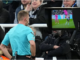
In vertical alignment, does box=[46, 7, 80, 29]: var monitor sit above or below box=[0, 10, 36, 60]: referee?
above

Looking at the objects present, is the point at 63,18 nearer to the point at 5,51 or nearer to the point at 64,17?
the point at 64,17

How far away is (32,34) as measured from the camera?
2479mm

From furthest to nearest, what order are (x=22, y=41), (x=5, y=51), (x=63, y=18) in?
(x=63, y=18) < (x=5, y=51) < (x=22, y=41)

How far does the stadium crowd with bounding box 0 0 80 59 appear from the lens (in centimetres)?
250

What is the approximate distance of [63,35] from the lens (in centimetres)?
296

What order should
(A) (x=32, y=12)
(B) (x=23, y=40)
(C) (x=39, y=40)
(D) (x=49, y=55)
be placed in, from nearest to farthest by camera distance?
(B) (x=23, y=40) → (D) (x=49, y=55) → (C) (x=39, y=40) → (A) (x=32, y=12)

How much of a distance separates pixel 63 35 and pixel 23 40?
78cm

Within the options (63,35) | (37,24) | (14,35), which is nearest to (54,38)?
(63,35)

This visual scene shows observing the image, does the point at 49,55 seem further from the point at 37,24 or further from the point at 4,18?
the point at 4,18

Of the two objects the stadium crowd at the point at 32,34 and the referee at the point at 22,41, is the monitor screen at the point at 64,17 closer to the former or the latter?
the stadium crowd at the point at 32,34

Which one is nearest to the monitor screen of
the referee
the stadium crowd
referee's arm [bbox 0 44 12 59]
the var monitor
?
the var monitor

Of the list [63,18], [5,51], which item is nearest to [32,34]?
[5,51]

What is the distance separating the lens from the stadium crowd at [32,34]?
2504mm

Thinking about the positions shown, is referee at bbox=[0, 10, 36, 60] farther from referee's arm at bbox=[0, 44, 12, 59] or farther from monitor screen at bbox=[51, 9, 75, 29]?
monitor screen at bbox=[51, 9, 75, 29]
